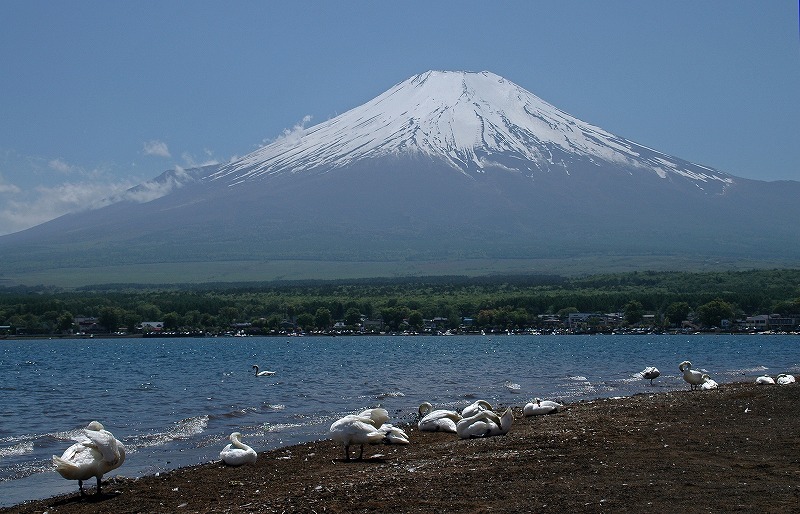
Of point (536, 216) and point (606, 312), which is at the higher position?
point (536, 216)

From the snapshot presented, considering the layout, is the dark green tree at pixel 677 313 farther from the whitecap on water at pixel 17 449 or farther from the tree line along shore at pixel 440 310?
the whitecap on water at pixel 17 449

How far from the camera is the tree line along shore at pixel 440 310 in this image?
85.8 metres

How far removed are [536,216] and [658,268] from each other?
52.7 m

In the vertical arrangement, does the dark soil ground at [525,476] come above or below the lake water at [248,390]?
above

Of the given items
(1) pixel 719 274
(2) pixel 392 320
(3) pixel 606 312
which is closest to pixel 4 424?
(2) pixel 392 320

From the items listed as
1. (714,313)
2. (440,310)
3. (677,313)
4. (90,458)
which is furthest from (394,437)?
(440,310)

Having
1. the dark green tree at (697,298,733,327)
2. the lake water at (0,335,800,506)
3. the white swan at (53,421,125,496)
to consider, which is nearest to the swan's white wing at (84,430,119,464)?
the white swan at (53,421,125,496)

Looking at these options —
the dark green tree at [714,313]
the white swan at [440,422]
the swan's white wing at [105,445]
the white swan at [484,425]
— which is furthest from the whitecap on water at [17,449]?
the dark green tree at [714,313]

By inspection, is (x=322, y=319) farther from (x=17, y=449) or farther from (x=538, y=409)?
(x=17, y=449)

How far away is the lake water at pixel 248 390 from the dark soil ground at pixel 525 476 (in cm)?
169

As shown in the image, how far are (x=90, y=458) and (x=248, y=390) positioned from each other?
15950 mm

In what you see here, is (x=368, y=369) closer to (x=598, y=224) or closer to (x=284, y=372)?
(x=284, y=372)

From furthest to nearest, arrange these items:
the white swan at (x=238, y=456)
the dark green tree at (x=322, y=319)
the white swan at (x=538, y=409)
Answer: the dark green tree at (x=322, y=319) < the white swan at (x=538, y=409) < the white swan at (x=238, y=456)

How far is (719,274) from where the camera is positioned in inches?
4469
